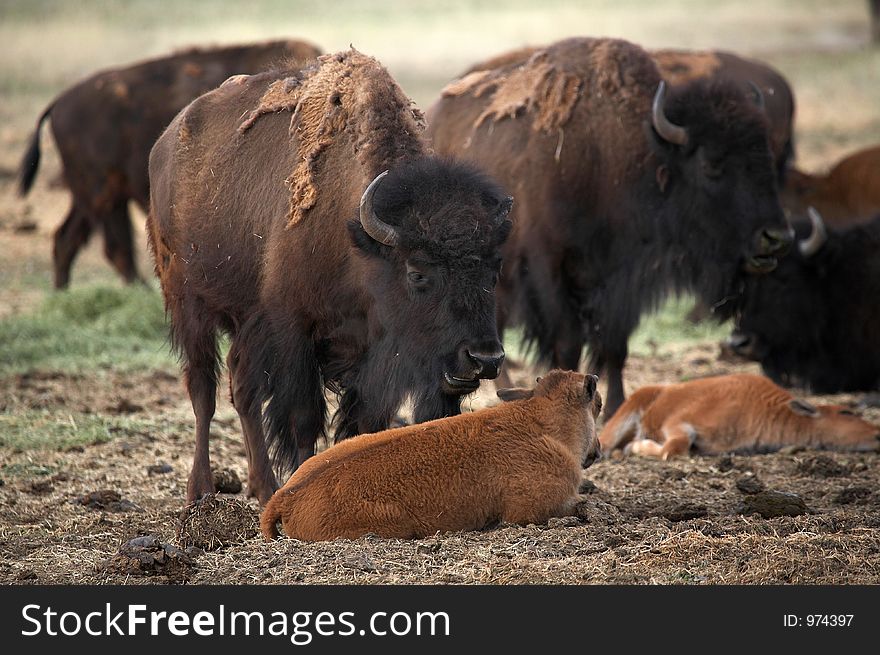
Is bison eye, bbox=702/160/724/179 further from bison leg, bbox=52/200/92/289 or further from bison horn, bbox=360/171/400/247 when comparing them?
bison leg, bbox=52/200/92/289

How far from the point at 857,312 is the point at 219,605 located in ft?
22.1

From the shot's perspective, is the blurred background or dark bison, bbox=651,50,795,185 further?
the blurred background

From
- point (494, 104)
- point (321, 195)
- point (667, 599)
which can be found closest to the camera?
point (667, 599)

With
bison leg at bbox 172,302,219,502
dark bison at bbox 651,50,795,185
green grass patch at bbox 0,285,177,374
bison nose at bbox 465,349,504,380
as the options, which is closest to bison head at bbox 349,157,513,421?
bison nose at bbox 465,349,504,380

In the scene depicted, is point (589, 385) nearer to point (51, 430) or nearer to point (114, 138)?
point (51, 430)

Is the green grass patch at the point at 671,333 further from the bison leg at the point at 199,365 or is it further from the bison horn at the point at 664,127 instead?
the bison leg at the point at 199,365

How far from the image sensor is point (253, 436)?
22.2 ft

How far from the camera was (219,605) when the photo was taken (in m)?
4.63

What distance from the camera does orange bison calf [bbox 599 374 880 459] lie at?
7.66 m

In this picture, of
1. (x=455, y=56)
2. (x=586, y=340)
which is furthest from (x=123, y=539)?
(x=455, y=56)

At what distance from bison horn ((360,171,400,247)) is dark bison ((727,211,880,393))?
4.74 m

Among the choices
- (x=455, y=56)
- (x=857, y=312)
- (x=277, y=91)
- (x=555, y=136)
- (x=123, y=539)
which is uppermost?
(x=277, y=91)

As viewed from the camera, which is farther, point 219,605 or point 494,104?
point 494,104

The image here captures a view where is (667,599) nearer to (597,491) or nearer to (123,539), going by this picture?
(597,491)
